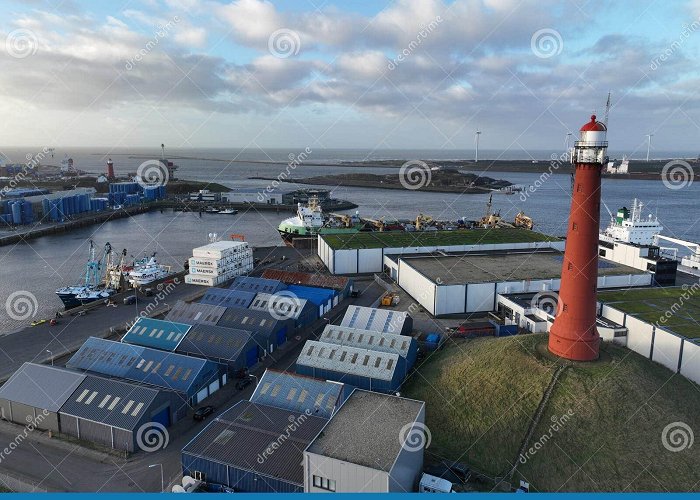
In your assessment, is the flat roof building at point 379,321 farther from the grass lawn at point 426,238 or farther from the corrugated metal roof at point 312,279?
the grass lawn at point 426,238

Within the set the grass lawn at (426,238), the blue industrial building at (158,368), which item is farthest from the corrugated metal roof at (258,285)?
the blue industrial building at (158,368)

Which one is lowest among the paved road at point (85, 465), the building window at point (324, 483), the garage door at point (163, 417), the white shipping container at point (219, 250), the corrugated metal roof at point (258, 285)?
the paved road at point (85, 465)

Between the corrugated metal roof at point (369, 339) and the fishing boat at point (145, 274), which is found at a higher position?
the corrugated metal roof at point (369, 339)

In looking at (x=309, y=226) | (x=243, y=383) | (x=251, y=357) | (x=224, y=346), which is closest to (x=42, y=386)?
(x=224, y=346)

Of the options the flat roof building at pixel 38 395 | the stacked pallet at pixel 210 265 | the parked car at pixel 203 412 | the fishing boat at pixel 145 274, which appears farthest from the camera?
the fishing boat at pixel 145 274

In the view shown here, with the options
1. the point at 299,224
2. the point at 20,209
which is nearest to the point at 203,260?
the point at 299,224
